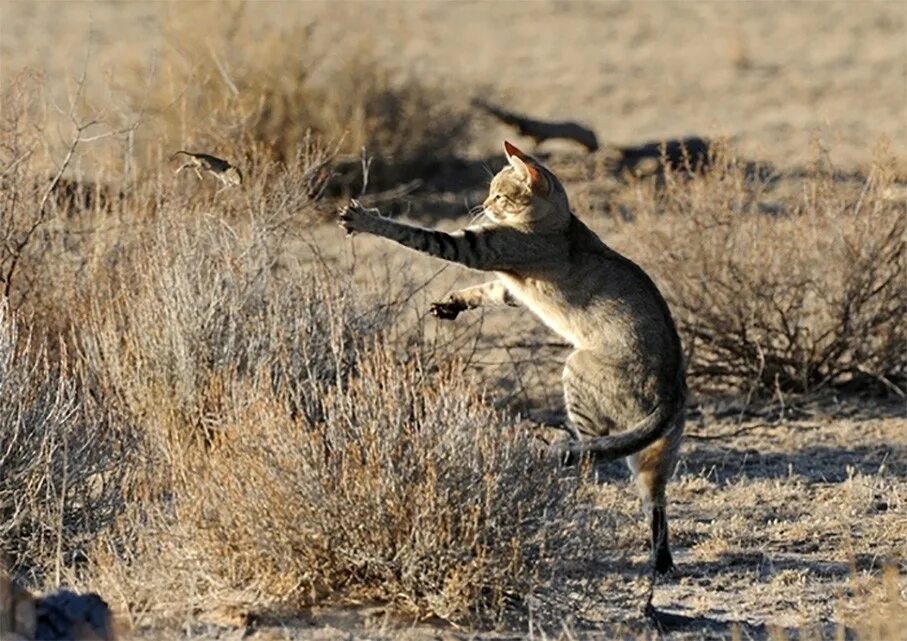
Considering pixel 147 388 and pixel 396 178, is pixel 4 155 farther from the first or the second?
pixel 396 178

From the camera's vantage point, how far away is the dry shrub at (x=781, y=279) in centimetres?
1086

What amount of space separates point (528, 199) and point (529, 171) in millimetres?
141

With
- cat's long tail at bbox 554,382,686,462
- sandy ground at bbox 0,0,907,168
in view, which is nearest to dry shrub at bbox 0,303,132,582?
cat's long tail at bbox 554,382,686,462

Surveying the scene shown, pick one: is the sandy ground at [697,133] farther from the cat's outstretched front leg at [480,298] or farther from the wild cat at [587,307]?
the cat's outstretched front leg at [480,298]

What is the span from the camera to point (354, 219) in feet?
24.9

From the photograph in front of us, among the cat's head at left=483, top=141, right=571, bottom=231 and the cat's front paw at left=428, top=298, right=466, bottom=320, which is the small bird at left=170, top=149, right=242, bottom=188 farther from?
the cat's head at left=483, top=141, right=571, bottom=231

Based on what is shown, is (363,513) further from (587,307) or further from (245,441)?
(587,307)

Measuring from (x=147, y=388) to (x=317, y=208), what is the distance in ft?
6.07

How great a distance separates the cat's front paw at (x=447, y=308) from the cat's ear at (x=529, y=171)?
0.60 meters

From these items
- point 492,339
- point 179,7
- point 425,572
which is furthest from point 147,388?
point 179,7

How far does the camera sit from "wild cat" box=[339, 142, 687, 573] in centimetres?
793

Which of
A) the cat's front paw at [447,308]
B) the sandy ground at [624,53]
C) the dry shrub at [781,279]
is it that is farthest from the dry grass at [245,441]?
the sandy ground at [624,53]

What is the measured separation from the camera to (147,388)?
27.9ft

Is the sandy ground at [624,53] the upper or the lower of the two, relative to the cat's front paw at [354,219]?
lower
